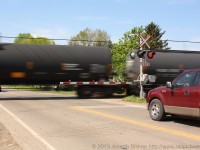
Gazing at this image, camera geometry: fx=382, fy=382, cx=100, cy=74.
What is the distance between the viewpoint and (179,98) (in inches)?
466

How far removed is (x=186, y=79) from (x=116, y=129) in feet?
9.00

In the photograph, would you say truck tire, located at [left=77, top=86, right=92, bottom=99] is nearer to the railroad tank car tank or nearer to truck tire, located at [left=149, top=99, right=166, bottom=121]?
the railroad tank car tank

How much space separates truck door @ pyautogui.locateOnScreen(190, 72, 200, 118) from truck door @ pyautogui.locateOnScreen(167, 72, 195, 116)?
6.3 inches

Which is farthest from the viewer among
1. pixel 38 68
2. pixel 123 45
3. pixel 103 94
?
pixel 123 45

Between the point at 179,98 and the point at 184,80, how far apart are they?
582 mm

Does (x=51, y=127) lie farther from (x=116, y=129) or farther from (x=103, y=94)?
(x=103, y=94)

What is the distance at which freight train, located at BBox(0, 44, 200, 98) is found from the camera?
→ 25766mm

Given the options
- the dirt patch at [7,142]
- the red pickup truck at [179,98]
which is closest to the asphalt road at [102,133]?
the dirt patch at [7,142]

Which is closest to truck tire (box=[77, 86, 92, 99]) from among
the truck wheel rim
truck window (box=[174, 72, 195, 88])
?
the truck wheel rim

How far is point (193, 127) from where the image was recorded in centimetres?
1152

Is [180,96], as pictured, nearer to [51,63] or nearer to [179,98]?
[179,98]

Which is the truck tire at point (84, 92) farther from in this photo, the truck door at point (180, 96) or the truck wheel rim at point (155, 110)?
the truck door at point (180, 96)

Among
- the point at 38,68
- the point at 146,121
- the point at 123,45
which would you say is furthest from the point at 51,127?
the point at 123,45

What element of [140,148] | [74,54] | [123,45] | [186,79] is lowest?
[140,148]
